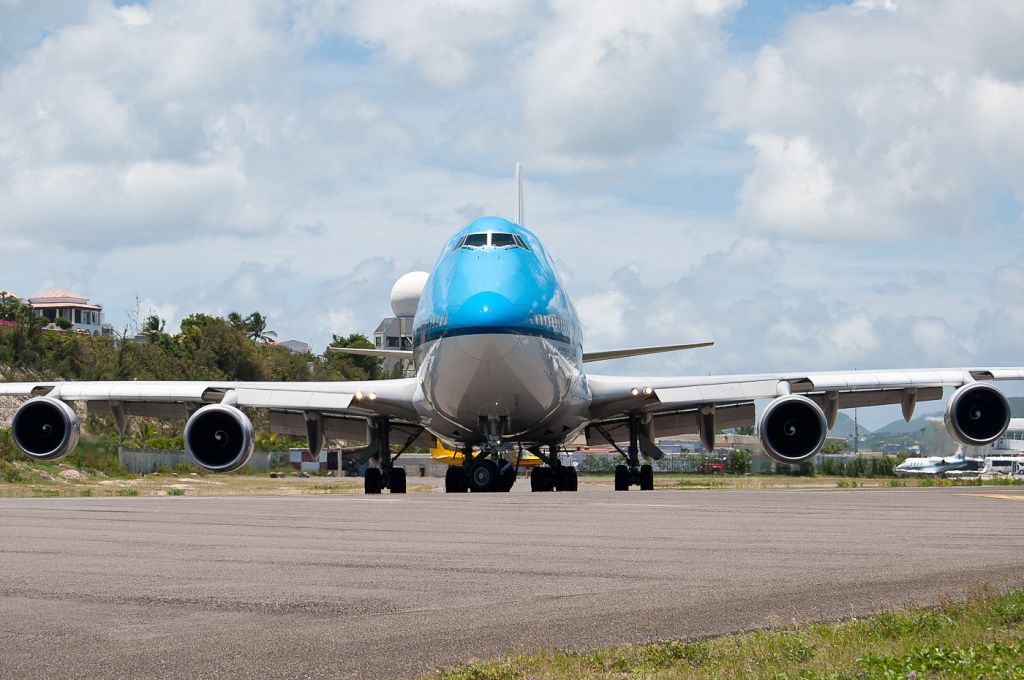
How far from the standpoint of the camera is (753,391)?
26719 mm

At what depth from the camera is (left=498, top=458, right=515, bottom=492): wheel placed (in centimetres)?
2597

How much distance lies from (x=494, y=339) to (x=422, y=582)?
16601mm

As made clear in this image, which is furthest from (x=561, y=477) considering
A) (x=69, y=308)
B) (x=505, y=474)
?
(x=69, y=308)

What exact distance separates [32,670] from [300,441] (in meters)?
79.3

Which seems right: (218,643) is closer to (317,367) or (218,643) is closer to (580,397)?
(580,397)

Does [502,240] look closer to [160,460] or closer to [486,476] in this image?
[486,476]

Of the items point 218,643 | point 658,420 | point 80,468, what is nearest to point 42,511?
point 218,643

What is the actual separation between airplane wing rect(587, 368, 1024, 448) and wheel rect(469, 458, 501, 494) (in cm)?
436

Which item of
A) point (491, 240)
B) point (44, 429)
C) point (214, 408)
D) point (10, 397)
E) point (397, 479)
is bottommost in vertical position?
point (397, 479)

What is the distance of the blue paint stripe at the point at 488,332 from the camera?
81.0 ft

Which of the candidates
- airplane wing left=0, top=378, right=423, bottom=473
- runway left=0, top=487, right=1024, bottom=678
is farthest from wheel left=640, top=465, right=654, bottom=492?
runway left=0, top=487, right=1024, bottom=678

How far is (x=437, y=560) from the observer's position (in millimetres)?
9570

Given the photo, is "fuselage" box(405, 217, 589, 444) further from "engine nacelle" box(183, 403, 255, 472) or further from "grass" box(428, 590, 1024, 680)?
"grass" box(428, 590, 1024, 680)

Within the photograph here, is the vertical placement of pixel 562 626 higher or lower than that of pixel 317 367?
lower
